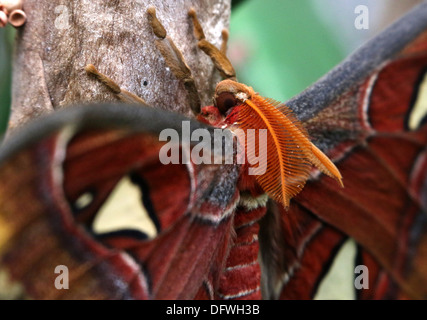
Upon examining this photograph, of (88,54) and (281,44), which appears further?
(281,44)

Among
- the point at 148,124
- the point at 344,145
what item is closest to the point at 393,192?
the point at 344,145

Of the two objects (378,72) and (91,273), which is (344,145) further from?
(91,273)

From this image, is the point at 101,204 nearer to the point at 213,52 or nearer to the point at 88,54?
the point at 88,54

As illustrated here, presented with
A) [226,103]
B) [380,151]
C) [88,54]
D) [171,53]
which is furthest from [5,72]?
[380,151]

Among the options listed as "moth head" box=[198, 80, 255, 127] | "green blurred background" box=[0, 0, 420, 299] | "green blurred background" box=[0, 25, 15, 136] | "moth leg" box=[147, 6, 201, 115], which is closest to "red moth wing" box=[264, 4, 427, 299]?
"moth head" box=[198, 80, 255, 127]

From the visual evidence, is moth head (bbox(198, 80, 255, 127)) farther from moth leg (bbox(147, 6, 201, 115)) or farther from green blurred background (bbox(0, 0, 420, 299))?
green blurred background (bbox(0, 0, 420, 299))

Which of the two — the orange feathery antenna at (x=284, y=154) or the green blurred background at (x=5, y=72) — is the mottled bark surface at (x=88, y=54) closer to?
the orange feathery antenna at (x=284, y=154)
